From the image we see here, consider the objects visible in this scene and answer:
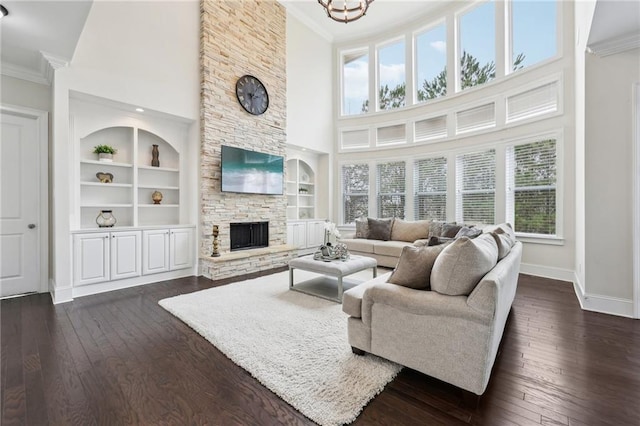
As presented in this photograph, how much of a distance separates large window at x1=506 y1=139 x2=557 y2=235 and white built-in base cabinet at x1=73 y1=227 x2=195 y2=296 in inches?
230

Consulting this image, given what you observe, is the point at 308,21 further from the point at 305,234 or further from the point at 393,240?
the point at 393,240

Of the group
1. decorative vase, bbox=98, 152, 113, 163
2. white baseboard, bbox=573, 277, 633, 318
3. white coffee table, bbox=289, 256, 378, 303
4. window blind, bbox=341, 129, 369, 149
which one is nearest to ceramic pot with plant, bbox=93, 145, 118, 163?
decorative vase, bbox=98, 152, 113, 163

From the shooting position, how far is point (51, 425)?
151 centimetres

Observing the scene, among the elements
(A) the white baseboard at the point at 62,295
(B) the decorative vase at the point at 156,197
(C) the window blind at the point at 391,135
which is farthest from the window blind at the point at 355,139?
(A) the white baseboard at the point at 62,295

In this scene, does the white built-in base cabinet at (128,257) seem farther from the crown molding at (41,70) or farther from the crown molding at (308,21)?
the crown molding at (308,21)

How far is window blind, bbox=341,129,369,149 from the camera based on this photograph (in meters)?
7.37

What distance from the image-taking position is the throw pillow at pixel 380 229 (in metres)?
5.69

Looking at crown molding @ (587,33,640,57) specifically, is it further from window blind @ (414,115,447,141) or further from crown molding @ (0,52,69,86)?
crown molding @ (0,52,69,86)

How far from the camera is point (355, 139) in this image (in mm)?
7508

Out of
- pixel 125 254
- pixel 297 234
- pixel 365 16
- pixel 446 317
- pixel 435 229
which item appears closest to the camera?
pixel 446 317

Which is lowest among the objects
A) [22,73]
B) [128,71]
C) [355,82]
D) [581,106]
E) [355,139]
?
[581,106]

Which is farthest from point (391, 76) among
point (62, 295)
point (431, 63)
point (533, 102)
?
point (62, 295)

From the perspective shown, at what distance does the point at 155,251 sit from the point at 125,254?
0.41 metres

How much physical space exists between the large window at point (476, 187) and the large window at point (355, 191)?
226cm
